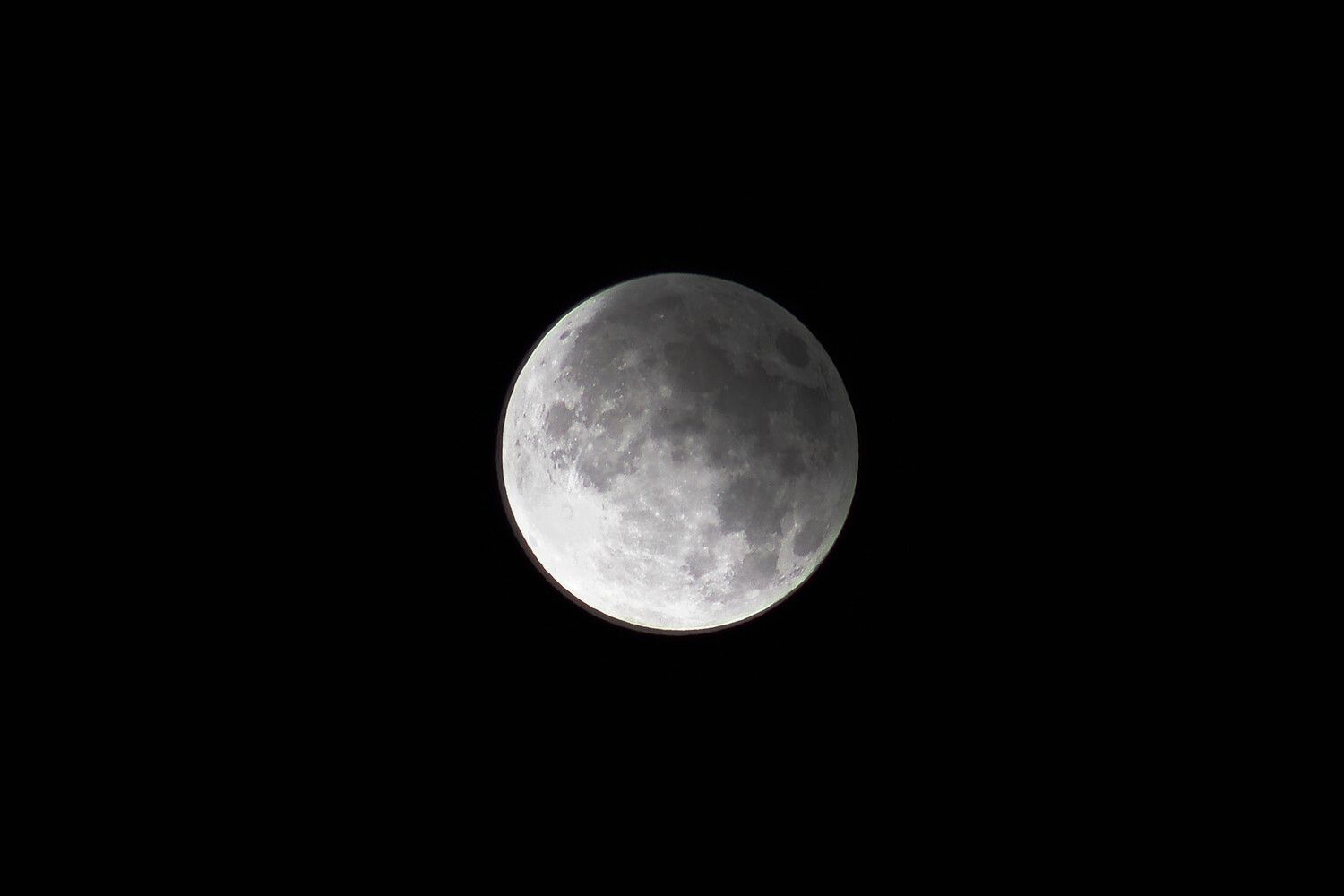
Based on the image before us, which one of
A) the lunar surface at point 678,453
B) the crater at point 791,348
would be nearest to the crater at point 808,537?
the lunar surface at point 678,453

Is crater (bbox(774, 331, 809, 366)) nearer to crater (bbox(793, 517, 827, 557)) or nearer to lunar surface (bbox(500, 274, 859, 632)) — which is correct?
lunar surface (bbox(500, 274, 859, 632))

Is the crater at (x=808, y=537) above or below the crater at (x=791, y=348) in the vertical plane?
below

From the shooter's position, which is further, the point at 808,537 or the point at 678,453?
the point at 808,537

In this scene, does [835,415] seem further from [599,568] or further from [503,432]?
[503,432]

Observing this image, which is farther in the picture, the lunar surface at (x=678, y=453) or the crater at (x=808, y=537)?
the crater at (x=808, y=537)

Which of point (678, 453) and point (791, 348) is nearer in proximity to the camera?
point (678, 453)

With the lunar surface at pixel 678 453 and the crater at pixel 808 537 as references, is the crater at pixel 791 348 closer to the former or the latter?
the lunar surface at pixel 678 453

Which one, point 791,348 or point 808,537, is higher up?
point 791,348

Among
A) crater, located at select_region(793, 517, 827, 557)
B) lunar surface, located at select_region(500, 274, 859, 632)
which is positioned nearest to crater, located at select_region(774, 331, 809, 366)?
lunar surface, located at select_region(500, 274, 859, 632)
